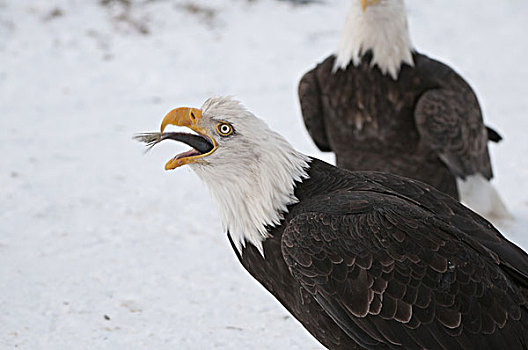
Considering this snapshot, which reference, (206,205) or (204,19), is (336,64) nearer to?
(206,205)

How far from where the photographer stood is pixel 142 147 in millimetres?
6738

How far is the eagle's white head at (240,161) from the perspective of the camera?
277 centimetres

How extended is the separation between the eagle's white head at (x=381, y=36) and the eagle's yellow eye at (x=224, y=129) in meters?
2.05

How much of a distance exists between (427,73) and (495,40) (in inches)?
243

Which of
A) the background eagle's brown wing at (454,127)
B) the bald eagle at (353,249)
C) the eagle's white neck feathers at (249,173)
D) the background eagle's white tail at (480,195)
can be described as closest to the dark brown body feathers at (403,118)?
the background eagle's brown wing at (454,127)

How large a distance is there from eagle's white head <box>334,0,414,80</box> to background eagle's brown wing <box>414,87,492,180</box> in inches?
12.3

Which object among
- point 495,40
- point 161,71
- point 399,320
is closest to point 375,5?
point 399,320

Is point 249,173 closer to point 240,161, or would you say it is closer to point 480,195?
point 240,161

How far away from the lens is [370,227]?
8.46 ft

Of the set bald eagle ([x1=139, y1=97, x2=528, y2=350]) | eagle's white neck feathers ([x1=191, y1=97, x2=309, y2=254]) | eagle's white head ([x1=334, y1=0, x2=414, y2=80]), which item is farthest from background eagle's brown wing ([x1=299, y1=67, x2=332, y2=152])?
eagle's white neck feathers ([x1=191, y1=97, x2=309, y2=254])

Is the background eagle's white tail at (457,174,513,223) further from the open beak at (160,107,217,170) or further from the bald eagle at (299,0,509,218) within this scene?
the open beak at (160,107,217,170)

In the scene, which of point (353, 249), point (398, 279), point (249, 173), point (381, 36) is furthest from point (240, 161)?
point (381, 36)

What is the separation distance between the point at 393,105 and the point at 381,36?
0.47 m

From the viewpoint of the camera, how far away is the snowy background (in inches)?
151
